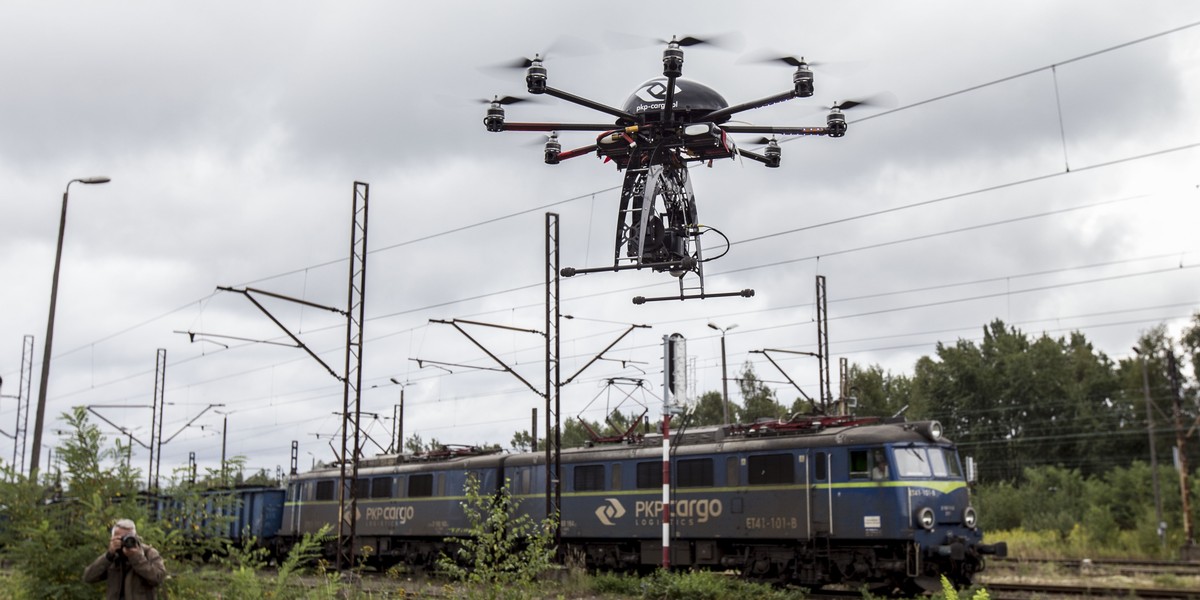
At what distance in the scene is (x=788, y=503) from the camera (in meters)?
22.2

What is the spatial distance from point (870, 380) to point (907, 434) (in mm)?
52336

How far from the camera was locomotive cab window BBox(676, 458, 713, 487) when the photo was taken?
23.9 m

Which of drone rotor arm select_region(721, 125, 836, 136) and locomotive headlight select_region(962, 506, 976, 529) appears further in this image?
locomotive headlight select_region(962, 506, 976, 529)

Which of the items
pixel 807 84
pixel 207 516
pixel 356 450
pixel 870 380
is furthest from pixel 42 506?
pixel 870 380

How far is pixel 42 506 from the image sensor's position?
10.9 meters

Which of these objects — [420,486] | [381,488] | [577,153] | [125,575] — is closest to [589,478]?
[420,486]

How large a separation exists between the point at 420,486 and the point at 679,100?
72.8 ft

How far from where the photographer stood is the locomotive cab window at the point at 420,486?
31.8 metres

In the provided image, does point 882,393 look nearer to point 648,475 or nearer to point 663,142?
point 648,475

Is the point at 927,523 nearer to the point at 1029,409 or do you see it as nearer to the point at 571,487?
the point at 571,487

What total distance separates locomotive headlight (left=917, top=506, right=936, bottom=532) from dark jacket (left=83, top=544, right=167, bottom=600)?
612 inches

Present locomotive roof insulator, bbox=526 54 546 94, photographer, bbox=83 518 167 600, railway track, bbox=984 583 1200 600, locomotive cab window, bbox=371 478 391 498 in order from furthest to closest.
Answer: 1. locomotive cab window, bbox=371 478 391 498
2. railway track, bbox=984 583 1200 600
3. locomotive roof insulator, bbox=526 54 546 94
4. photographer, bbox=83 518 167 600

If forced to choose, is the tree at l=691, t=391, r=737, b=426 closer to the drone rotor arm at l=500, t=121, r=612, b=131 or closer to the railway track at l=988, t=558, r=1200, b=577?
the railway track at l=988, t=558, r=1200, b=577

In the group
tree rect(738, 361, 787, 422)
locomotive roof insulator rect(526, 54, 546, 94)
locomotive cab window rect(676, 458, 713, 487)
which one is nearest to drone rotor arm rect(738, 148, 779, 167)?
locomotive roof insulator rect(526, 54, 546, 94)
